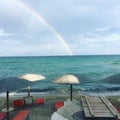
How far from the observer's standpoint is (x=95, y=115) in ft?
24.8

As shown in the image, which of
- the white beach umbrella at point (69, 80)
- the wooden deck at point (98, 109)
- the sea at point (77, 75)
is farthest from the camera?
the sea at point (77, 75)

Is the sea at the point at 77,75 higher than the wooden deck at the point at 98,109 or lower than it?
lower

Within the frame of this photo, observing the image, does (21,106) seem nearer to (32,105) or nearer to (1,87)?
(32,105)

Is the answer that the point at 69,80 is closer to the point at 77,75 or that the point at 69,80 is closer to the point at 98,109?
the point at 77,75

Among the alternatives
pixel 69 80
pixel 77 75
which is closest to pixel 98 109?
pixel 69 80

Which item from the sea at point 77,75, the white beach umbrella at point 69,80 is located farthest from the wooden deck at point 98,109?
the sea at point 77,75

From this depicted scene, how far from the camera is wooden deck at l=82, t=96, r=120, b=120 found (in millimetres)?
7511

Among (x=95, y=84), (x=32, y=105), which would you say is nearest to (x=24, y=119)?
(x=32, y=105)

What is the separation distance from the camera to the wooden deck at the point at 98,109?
24.6 feet

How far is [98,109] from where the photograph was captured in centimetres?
843

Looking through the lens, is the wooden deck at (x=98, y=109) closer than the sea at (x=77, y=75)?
Yes

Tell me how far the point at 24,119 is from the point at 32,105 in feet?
14.4

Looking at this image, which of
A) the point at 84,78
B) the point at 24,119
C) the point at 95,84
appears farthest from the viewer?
the point at 95,84

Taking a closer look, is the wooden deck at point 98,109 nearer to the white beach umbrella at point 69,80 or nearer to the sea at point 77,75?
the white beach umbrella at point 69,80
